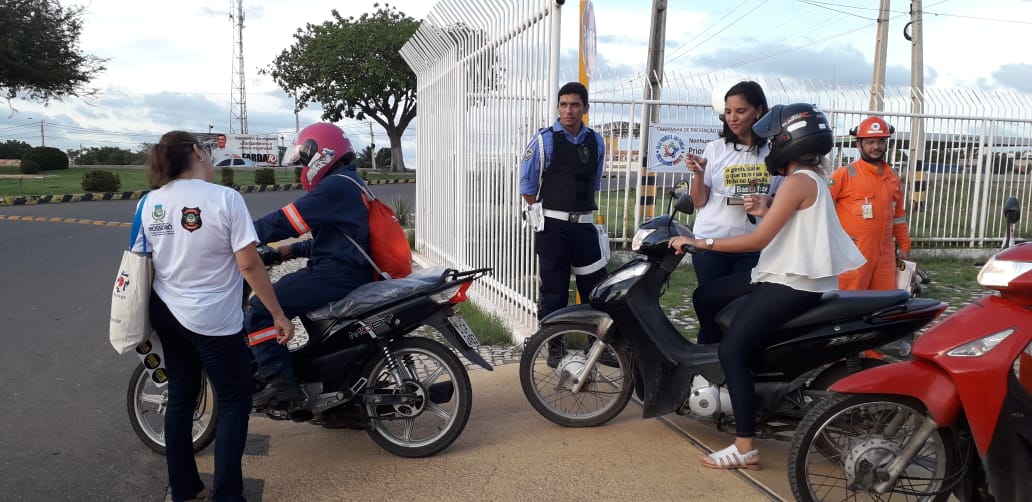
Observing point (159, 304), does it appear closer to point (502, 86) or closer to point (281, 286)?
point (281, 286)

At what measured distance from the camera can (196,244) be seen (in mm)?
3131

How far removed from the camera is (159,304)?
3.25 meters

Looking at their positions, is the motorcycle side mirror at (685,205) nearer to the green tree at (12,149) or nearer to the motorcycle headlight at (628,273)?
the motorcycle headlight at (628,273)

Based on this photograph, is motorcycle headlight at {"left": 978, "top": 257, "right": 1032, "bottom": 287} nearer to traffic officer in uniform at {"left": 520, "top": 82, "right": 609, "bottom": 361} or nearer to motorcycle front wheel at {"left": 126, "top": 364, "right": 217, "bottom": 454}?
traffic officer in uniform at {"left": 520, "top": 82, "right": 609, "bottom": 361}

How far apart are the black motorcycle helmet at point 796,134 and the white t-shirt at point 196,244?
2.25 m

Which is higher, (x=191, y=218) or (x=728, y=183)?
(x=728, y=183)

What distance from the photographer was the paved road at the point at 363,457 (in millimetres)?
3605

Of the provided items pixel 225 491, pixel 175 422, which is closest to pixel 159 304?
pixel 175 422

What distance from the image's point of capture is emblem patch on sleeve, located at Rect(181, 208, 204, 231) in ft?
10.2

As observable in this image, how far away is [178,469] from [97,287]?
6383mm

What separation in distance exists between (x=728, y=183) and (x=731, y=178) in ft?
0.10

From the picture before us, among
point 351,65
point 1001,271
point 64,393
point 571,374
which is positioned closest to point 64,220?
point 64,393

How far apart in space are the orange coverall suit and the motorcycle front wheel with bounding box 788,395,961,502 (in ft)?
7.36

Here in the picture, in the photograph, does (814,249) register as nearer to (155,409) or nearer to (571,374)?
(571,374)
